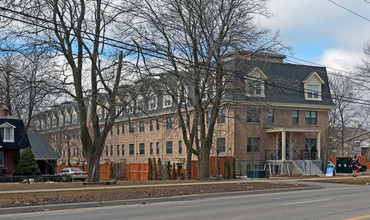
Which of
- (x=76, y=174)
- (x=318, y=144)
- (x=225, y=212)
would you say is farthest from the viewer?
(x=318, y=144)

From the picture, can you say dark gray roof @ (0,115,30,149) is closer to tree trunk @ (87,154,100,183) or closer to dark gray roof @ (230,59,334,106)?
tree trunk @ (87,154,100,183)

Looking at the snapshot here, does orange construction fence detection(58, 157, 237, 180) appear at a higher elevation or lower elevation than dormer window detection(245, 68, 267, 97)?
lower

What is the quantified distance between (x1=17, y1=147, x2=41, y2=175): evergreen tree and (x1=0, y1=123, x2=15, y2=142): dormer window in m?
2.47

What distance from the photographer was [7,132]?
47531 mm

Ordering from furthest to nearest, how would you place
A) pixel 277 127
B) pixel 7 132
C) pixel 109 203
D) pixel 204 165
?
pixel 277 127
pixel 7 132
pixel 204 165
pixel 109 203

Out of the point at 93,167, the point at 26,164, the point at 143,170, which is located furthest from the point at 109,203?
the point at 26,164

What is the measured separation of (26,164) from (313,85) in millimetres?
30215

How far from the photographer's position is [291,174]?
4675 centimetres

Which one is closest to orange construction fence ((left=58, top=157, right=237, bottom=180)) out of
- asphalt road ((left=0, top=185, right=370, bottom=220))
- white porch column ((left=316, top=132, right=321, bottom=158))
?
white porch column ((left=316, top=132, right=321, bottom=158))

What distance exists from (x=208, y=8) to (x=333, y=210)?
18463 mm

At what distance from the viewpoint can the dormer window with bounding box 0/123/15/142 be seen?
47188 millimetres

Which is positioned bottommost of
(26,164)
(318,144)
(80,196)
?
(26,164)

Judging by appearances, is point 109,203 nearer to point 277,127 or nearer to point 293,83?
point 277,127

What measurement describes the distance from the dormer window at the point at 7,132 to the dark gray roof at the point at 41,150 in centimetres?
686
